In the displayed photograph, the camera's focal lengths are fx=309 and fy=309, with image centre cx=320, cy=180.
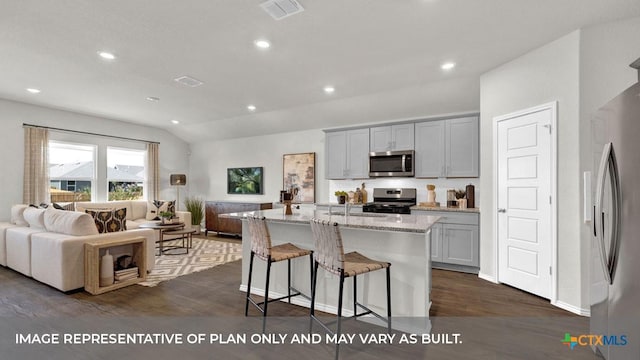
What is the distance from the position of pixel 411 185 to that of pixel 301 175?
243 centimetres

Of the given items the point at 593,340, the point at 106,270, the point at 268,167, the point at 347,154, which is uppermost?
the point at 347,154

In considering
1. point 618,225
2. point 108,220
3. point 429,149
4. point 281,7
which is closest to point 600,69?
point 618,225

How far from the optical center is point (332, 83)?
457 cm

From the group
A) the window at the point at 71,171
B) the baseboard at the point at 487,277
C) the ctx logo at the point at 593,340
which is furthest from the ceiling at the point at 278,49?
the baseboard at the point at 487,277

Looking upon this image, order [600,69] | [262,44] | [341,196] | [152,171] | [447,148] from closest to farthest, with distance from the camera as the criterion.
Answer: [600,69]
[262,44]
[447,148]
[341,196]
[152,171]

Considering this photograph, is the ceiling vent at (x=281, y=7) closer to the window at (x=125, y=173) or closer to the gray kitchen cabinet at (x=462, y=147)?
the gray kitchen cabinet at (x=462, y=147)

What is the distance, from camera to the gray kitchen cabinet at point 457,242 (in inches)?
173

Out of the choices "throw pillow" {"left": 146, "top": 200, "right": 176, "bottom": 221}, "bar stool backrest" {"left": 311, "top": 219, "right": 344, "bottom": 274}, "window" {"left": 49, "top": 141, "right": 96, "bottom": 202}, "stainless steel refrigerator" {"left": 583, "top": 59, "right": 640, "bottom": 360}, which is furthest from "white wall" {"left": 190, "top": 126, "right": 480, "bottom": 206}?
"bar stool backrest" {"left": 311, "top": 219, "right": 344, "bottom": 274}

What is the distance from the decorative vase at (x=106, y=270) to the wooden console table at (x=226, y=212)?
3417mm

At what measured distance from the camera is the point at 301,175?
6.88 m

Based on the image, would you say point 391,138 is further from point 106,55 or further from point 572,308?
point 106,55

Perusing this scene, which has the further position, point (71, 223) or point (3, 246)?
point (3, 246)

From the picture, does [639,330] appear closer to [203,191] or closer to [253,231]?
[253,231]

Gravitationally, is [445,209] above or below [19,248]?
above
